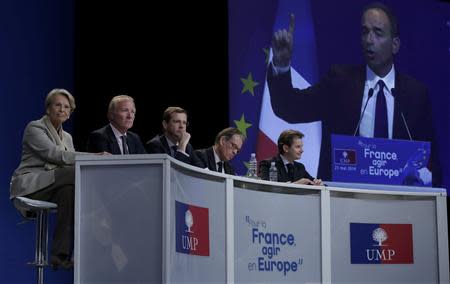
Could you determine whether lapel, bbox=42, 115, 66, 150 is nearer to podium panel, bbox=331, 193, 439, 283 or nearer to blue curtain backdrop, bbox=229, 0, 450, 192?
podium panel, bbox=331, 193, 439, 283

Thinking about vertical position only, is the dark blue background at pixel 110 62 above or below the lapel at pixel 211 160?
above

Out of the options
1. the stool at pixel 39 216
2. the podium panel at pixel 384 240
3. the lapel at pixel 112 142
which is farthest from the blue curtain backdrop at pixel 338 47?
the stool at pixel 39 216

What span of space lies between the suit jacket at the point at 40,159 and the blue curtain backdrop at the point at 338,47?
2656 millimetres

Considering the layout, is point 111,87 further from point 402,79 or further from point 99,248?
point 99,248

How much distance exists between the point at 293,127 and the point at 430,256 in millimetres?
2013

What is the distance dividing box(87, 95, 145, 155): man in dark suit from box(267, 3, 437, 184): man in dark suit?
2720 millimetres

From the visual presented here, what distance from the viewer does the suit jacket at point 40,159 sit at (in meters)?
4.86

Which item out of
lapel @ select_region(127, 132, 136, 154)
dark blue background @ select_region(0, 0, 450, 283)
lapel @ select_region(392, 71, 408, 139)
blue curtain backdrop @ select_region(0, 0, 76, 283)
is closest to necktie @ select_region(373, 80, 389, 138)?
lapel @ select_region(392, 71, 408, 139)

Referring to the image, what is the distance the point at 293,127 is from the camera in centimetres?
787

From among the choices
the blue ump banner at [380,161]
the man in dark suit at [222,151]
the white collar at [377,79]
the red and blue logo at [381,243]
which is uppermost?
the white collar at [377,79]

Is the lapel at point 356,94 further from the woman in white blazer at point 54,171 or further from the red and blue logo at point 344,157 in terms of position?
the woman in white blazer at point 54,171

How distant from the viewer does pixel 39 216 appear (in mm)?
4906

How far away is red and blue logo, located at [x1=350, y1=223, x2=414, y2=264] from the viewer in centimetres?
595

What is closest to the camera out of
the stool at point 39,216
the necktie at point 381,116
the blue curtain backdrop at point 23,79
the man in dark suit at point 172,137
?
the stool at point 39,216
